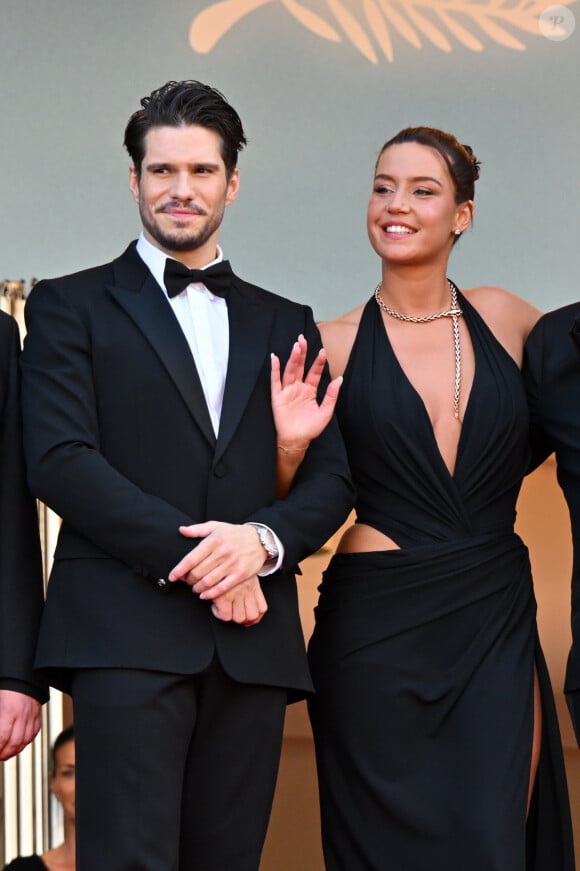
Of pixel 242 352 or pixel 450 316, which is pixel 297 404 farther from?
pixel 450 316

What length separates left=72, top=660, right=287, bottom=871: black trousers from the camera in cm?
273

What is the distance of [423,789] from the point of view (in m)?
3.30

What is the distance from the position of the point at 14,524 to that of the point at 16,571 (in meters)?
0.09

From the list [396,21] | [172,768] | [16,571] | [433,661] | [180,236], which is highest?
[396,21]

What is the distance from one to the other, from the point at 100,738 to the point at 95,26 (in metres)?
3.61

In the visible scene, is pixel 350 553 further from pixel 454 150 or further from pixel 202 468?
pixel 454 150

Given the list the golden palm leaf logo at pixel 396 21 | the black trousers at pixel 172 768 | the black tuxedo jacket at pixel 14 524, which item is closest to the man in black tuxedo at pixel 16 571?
the black tuxedo jacket at pixel 14 524

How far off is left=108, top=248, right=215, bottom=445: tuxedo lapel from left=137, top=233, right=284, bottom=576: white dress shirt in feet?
0.07

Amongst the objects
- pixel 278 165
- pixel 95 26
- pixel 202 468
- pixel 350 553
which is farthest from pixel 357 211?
pixel 202 468

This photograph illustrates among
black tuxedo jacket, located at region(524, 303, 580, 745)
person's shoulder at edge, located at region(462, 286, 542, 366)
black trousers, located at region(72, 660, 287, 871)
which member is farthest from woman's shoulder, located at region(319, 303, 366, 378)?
black trousers, located at region(72, 660, 287, 871)

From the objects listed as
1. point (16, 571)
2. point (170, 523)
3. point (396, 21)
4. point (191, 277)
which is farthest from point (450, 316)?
point (396, 21)

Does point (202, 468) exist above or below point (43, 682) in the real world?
above

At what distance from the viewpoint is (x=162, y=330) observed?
2967mm

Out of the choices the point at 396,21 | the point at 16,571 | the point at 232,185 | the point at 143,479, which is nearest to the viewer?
the point at 143,479
